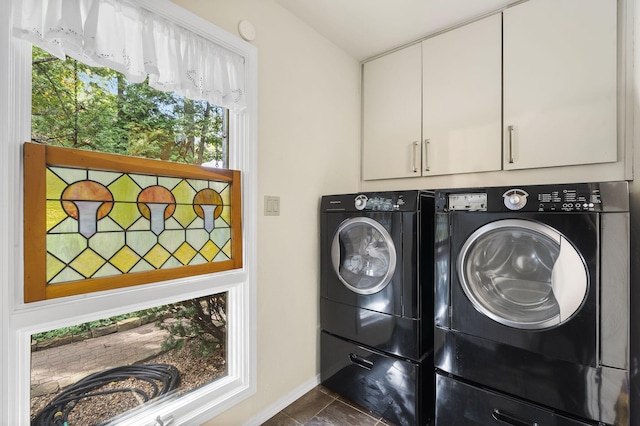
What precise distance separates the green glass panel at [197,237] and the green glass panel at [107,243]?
284 millimetres

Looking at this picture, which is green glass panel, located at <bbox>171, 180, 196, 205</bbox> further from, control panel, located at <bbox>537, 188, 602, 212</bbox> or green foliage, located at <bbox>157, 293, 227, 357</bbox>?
control panel, located at <bbox>537, 188, 602, 212</bbox>

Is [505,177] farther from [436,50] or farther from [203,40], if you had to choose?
[203,40]

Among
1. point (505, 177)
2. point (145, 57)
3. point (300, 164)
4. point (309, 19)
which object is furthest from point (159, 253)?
point (505, 177)

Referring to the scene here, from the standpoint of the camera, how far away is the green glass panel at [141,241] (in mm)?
1180

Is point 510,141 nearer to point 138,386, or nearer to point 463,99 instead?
point 463,99

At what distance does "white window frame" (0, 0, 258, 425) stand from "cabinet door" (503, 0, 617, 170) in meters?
1.61

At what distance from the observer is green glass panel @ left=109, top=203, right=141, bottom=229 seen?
44.8 inches

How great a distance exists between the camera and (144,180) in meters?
1.22

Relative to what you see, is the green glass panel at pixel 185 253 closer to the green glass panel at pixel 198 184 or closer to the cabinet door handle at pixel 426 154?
the green glass panel at pixel 198 184

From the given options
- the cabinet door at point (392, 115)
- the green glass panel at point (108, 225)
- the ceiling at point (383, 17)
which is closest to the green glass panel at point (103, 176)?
the green glass panel at point (108, 225)

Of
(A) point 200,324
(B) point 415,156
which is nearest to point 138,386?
(A) point 200,324

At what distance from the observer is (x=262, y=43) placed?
1.67 m

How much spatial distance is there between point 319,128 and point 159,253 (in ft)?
4.44

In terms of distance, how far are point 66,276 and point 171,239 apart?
0.39 metres
